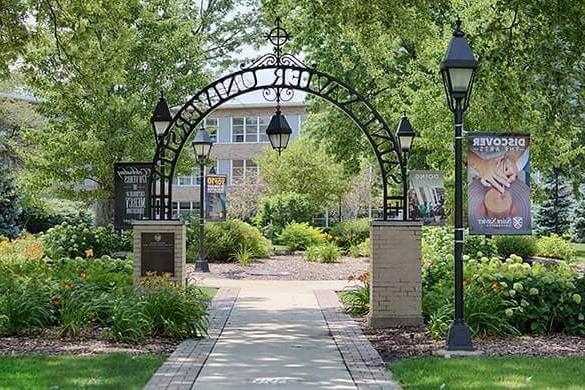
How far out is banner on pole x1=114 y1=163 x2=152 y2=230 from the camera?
54.9 feet

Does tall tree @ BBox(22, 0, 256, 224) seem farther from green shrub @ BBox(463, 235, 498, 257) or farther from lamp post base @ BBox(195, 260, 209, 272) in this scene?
green shrub @ BBox(463, 235, 498, 257)

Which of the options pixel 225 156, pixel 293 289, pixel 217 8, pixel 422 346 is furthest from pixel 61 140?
pixel 225 156

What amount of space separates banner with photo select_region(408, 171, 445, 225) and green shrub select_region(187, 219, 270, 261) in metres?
5.79

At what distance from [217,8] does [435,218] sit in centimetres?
1610

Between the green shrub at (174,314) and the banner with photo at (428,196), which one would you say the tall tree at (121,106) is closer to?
the banner with photo at (428,196)

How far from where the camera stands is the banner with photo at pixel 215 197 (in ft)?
91.9

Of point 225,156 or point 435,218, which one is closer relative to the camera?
point 435,218

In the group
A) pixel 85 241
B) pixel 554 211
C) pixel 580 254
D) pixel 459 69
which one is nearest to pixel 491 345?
pixel 459 69

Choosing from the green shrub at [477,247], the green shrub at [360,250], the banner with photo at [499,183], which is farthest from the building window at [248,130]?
the banner with photo at [499,183]

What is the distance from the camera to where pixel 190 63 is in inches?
1024

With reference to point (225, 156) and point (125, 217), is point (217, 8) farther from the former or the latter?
point (225, 156)

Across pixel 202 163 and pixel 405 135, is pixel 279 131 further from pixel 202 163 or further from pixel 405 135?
pixel 202 163

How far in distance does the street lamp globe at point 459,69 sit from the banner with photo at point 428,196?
512 inches

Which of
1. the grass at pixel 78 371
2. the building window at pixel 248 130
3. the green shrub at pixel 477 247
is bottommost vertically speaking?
the grass at pixel 78 371
